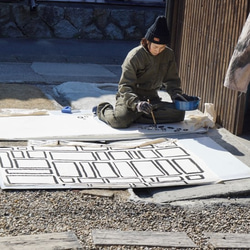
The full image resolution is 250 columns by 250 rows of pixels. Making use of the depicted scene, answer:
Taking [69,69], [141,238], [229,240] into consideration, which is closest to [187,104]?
[229,240]

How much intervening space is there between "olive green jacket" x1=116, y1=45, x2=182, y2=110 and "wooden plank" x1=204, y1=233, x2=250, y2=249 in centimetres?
241

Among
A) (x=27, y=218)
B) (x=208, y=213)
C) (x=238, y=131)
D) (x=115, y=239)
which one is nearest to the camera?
(x=115, y=239)

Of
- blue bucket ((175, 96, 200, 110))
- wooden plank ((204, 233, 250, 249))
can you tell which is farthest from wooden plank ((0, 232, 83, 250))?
blue bucket ((175, 96, 200, 110))

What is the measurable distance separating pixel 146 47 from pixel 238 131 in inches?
53.6

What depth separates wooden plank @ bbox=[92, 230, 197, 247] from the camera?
13.4ft

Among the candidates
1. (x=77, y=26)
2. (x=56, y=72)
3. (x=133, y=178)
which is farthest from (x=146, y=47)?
(x=77, y=26)

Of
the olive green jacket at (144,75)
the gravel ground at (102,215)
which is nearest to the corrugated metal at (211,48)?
the olive green jacket at (144,75)

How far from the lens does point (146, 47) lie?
6727 millimetres

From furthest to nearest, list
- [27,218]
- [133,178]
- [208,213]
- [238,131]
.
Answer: [238,131] < [133,178] < [208,213] < [27,218]

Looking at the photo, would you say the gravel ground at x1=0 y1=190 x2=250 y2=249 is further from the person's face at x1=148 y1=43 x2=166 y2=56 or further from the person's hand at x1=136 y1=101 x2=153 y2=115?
the person's face at x1=148 y1=43 x2=166 y2=56

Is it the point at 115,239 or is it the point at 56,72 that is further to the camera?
the point at 56,72

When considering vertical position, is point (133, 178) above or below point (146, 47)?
below

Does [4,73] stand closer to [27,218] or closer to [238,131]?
[238,131]

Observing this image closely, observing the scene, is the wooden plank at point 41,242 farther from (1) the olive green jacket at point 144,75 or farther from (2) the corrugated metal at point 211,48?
(2) the corrugated metal at point 211,48
